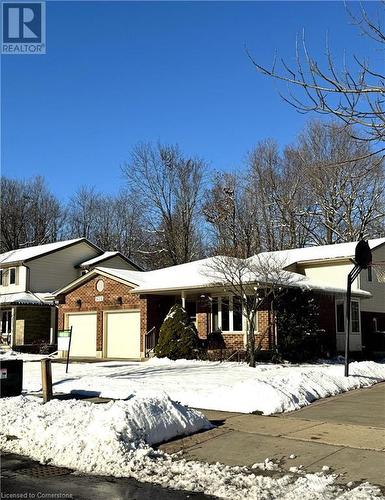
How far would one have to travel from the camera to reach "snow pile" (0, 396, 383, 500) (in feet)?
21.5

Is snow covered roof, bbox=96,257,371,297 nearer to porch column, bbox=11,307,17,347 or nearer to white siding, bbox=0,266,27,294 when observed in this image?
porch column, bbox=11,307,17,347

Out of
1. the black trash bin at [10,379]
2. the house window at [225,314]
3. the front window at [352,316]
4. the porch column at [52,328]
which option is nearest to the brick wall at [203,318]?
the house window at [225,314]

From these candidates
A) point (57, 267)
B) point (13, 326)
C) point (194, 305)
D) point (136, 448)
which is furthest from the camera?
point (57, 267)

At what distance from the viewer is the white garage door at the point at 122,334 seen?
26.6 meters

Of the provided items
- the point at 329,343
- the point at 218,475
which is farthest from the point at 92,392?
the point at 329,343

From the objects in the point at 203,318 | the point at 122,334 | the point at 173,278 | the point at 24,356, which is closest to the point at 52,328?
the point at 24,356

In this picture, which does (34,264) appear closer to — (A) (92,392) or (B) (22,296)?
(B) (22,296)

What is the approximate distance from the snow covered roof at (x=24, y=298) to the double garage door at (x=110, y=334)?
7499 mm

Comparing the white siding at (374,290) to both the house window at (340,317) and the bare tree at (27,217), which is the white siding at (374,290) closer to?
the house window at (340,317)

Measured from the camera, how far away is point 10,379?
41.8 feet

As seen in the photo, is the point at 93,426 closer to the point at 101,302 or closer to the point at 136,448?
the point at 136,448

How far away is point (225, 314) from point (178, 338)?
2.50 meters

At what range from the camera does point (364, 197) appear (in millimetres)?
41125

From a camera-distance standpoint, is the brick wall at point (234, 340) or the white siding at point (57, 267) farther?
the white siding at point (57, 267)
